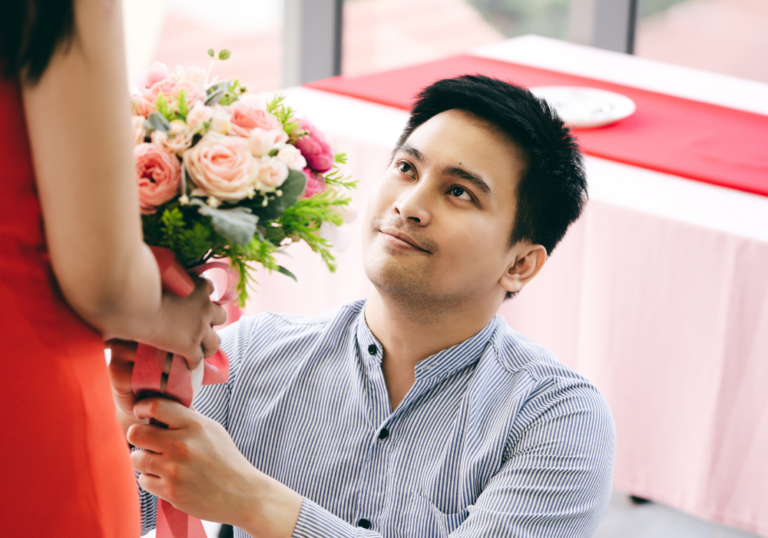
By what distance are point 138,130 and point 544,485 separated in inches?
31.4

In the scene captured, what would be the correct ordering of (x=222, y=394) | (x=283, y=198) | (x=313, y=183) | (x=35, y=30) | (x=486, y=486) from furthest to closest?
(x=222, y=394), (x=486, y=486), (x=313, y=183), (x=283, y=198), (x=35, y=30)

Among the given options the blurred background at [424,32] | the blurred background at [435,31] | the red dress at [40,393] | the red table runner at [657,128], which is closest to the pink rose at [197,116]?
the red dress at [40,393]

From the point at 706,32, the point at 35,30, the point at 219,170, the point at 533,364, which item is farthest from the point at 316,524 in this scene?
the point at 706,32

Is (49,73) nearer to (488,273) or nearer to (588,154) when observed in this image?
(488,273)

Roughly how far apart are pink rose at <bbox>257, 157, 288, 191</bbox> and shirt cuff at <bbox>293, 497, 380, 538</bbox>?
0.51m

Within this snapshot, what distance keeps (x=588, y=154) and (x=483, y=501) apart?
1384mm

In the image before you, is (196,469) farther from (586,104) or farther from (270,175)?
(586,104)

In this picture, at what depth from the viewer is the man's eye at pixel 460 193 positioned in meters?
1.48

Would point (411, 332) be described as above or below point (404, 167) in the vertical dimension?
below

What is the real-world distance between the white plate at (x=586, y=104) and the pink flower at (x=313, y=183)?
5.26 ft

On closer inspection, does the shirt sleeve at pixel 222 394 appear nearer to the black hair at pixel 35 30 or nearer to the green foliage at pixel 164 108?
the green foliage at pixel 164 108

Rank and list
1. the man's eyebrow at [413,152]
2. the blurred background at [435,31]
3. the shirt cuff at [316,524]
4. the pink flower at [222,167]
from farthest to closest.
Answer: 1. the blurred background at [435,31]
2. the man's eyebrow at [413,152]
3. the shirt cuff at [316,524]
4. the pink flower at [222,167]

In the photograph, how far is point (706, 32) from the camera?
6.64m

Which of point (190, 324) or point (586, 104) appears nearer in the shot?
point (190, 324)
